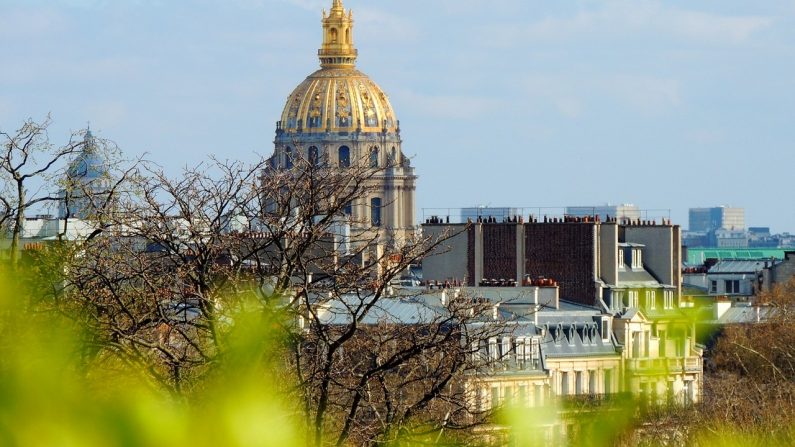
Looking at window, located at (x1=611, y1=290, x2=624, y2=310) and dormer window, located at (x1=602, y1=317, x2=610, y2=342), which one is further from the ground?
window, located at (x1=611, y1=290, x2=624, y2=310)

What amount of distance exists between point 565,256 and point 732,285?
117ft

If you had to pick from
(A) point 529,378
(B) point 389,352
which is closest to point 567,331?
(A) point 529,378

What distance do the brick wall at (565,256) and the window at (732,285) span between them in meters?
34.6

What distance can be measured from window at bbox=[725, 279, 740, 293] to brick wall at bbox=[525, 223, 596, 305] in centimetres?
3458

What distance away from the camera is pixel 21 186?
19.2 m

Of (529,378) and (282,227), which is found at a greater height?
(282,227)

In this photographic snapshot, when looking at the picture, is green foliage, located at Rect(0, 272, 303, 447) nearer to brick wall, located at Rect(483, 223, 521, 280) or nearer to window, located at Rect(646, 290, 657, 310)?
window, located at Rect(646, 290, 657, 310)

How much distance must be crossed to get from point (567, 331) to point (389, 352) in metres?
39.3

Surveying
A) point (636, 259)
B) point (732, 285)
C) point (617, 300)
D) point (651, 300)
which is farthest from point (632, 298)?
point (732, 285)

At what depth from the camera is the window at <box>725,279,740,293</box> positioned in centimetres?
9311

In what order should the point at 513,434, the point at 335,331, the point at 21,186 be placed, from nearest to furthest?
the point at 513,434 < the point at 335,331 < the point at 21,186

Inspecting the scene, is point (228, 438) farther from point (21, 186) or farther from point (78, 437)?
point (21, 186)

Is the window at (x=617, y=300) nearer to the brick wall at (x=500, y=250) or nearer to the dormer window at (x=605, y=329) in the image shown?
the dormer window at (x=605, y=329)

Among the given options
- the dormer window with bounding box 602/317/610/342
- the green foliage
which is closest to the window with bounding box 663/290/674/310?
the dormer window with bounding box 602/317/610/342
